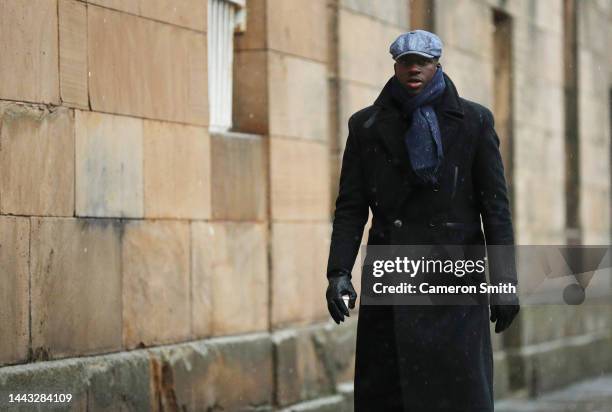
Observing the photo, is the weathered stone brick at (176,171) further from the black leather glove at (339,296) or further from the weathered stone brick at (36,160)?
the black leather glove at (339,296)

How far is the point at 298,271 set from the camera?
38.9 ft

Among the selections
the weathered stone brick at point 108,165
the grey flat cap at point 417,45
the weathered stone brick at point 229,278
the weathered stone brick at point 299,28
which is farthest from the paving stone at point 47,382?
the weathered stone brick at point 299,28

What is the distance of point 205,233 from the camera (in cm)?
1053

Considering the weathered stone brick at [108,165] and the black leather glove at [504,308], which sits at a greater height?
the weathered stone brick at [108,165]

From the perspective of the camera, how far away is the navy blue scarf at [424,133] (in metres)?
7.31

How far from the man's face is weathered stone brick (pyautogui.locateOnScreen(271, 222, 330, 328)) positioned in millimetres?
4277

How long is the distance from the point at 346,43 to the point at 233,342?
3090 millimetres

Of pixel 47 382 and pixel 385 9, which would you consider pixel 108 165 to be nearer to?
pixel 47 382

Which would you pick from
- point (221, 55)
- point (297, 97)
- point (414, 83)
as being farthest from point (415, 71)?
point (297, 97)

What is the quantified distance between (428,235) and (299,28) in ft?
15.8

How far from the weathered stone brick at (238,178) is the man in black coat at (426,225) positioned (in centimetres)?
338

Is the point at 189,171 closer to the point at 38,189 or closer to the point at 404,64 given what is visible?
the point at 38,189

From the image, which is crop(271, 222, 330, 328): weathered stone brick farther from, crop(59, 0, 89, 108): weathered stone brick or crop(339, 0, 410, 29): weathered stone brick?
crop(59, 0, 89, 108): weathered stone brick

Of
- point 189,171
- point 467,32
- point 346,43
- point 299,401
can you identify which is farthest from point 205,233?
point 467,32
